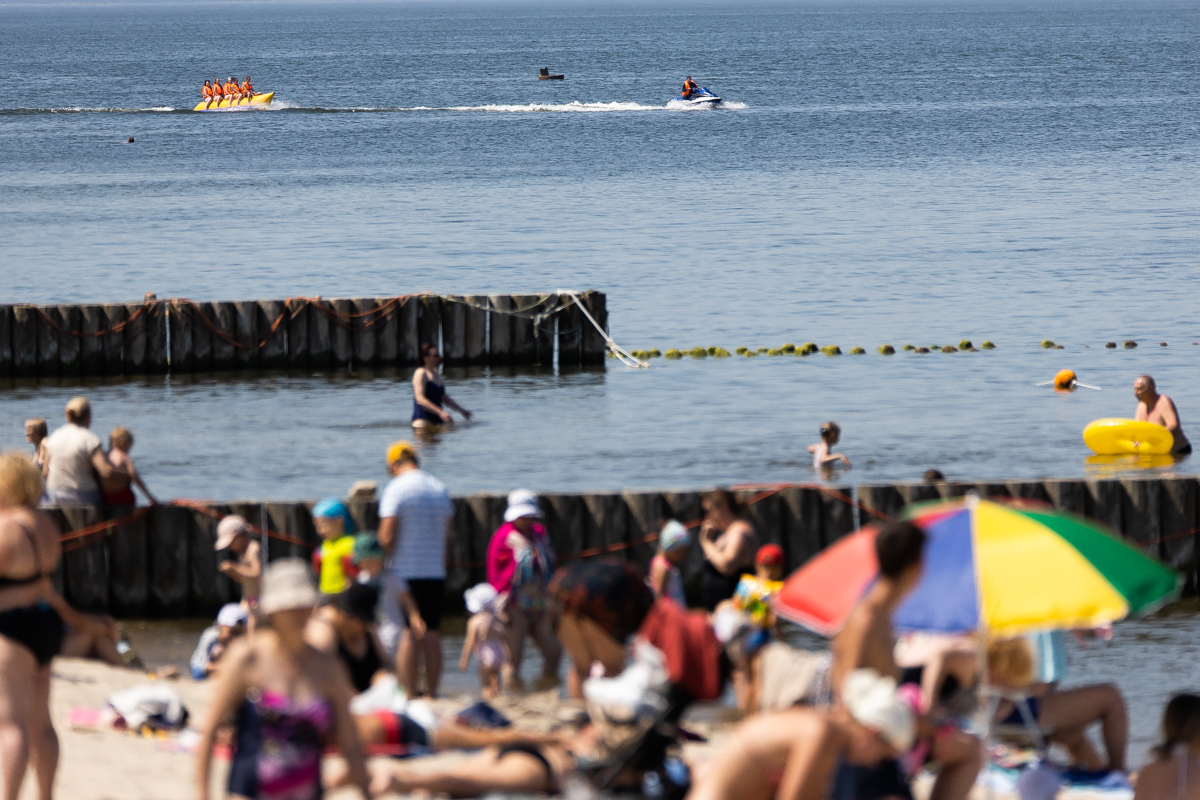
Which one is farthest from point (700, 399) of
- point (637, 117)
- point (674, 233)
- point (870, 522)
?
point (637, 117)

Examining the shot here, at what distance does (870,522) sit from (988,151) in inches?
2822

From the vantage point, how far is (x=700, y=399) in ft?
86.6

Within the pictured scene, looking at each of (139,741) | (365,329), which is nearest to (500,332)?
(365,329)

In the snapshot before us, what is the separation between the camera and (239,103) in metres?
113

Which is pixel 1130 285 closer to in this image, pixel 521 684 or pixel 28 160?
pixel 521 684

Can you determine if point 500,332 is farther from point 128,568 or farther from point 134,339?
point 128,568

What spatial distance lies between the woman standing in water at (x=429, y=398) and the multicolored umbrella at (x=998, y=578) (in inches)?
536

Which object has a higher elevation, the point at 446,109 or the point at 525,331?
the point at 446,109

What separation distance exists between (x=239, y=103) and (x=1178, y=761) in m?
111

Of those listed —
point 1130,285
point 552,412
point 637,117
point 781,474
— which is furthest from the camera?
point 637,117

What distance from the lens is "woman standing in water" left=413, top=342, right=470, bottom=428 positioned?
848 inches

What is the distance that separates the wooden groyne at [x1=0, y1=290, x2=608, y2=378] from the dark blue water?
2.44 ft

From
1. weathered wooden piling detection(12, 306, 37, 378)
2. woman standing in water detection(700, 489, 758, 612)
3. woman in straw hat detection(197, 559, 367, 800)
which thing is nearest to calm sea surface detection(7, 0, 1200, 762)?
weathered wooden piling detection(12, 306, 37, 378)

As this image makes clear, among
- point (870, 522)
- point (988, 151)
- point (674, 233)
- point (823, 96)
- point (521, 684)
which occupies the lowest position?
point (521, 684)
